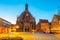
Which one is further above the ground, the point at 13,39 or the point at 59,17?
the point at 59,17

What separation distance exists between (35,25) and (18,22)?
10.2 m

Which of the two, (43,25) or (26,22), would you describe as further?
(26,22)

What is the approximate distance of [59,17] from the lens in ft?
253

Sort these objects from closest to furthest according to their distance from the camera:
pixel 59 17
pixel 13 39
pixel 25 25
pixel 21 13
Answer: pixel 13 39, pixel 59 17, pixel 25 25, pixel 21 13

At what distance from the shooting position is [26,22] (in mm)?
83125

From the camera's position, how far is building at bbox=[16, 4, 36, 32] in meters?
82.0

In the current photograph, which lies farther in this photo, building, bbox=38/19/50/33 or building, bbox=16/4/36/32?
building, bbox=16/4/36/32

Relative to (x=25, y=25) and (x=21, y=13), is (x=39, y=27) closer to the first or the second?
(x=25, y=25)

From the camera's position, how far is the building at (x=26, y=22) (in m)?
82.0

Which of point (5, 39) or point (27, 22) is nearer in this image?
point (5, 39)

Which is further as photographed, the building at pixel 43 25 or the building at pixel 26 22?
the building at pixel 26 22

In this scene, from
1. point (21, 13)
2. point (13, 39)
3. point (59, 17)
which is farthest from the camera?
point (21, 13)

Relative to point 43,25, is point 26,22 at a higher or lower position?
higher

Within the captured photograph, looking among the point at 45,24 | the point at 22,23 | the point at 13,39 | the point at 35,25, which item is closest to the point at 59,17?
the point at 45,24
